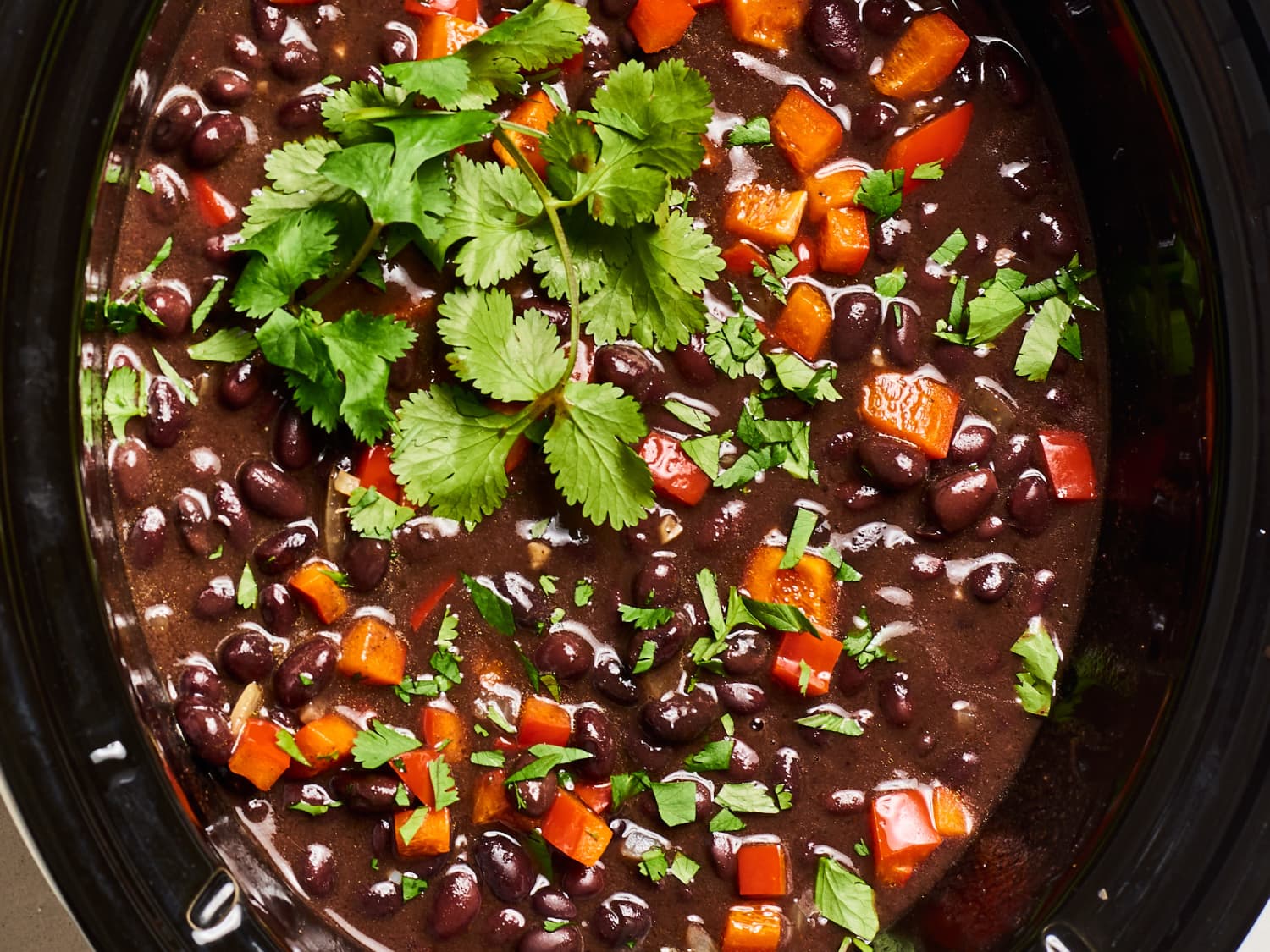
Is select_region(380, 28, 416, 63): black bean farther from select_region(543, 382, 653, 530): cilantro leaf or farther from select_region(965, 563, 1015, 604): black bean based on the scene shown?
select_region(965, 563, 1015, 604): black bean

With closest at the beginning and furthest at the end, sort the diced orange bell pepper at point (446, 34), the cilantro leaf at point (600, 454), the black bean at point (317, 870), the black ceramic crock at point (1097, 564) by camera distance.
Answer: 1. the black ceramic crock at point (1097, 564)
2. the cilantro leaf at point (600, 454)
3. the diced orange bell pepper at point (446, 34)
4. the black bean at point (317, 870)

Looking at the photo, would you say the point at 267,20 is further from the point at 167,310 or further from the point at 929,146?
the point at 929,146

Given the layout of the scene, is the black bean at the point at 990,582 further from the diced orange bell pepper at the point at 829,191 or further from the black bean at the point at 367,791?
the black bean at the point at 367,791

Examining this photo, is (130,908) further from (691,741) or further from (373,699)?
(691,741)

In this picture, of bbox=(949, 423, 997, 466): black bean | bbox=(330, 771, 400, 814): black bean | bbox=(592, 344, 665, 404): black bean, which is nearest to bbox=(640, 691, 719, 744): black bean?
bbox=(330, 771, 400, 814): black bean

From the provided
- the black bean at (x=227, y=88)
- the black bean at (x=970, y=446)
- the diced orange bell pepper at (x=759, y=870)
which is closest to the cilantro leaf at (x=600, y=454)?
the black bean at (x=970, y=446)

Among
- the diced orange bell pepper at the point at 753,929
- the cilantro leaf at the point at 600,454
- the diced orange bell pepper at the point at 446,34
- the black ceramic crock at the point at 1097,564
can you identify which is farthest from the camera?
the diced orange bell pepper at the point at 753,929

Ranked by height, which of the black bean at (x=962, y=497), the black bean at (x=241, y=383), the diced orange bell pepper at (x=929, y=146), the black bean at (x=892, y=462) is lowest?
the black bean at (x=962, y=497)

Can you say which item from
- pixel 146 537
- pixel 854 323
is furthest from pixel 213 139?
pixel 854 323
